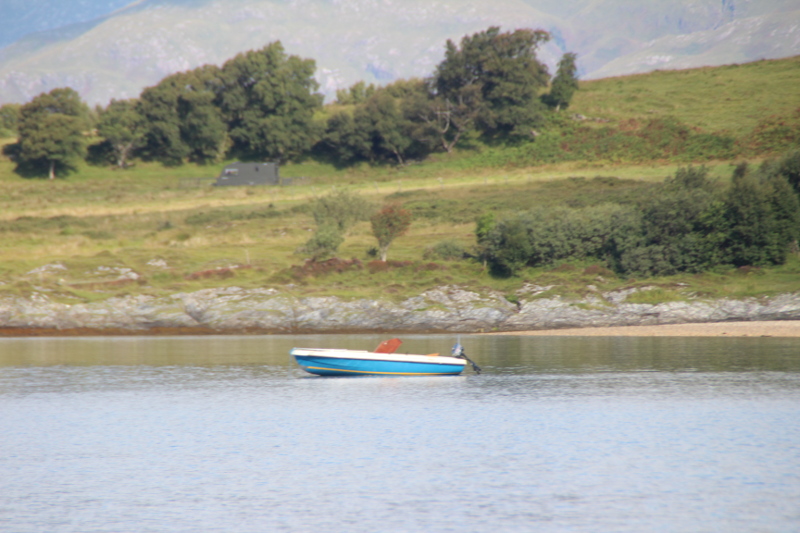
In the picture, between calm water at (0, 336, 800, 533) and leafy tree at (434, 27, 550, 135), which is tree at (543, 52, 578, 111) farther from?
calm water at (0, 336, 800, 533)

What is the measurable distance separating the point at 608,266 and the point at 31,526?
165ft

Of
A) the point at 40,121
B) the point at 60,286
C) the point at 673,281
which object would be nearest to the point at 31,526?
the point at 60,286

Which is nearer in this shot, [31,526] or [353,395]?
[31,526]

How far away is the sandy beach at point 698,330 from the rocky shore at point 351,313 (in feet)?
2.35

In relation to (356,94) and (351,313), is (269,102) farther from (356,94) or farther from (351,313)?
(351,313)

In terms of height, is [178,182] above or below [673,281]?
above

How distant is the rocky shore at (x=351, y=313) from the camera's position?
5169 centimetres

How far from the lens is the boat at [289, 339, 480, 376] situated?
35266 millimetres

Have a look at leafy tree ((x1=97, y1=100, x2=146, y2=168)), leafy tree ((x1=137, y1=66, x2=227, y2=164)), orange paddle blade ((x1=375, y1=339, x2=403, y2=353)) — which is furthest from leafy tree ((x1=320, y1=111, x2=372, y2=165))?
orange paddle blade ((x1=375, y1=339, x2=403, y2=353))

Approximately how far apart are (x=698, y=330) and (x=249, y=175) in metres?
76.2

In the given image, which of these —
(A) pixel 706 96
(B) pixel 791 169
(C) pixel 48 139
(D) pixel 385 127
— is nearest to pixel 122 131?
(C) pixel 48 139

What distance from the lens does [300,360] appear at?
35594 mm

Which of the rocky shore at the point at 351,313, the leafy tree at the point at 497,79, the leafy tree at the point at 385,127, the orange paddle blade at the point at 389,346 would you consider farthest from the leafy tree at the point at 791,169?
the leafy tree at the point at 385,127

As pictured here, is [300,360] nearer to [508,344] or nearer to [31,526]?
[508,344]
